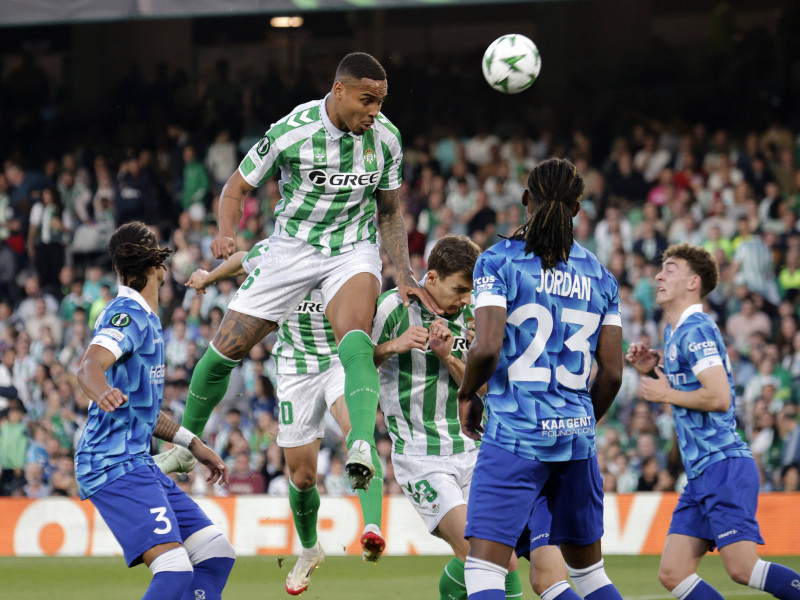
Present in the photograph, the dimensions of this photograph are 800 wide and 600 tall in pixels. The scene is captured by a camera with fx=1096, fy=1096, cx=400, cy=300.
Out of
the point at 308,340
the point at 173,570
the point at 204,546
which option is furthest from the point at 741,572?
the point at 308,340

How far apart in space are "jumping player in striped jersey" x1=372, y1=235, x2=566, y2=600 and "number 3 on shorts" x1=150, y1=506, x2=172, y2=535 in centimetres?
141

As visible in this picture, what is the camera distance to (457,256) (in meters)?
5.91

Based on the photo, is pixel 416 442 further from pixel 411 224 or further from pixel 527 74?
pixel 411 224

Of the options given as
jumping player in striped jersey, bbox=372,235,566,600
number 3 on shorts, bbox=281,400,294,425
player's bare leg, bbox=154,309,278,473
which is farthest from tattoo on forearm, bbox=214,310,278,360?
number 3 on shorts, bbox=281,400,294,425

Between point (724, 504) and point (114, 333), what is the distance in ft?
10.6

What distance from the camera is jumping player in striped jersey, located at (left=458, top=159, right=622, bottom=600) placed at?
4613mm

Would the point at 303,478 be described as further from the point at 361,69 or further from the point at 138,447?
the point at 361,69

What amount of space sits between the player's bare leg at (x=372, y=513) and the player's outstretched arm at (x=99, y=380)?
4.73ft

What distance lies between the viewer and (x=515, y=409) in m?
4.66

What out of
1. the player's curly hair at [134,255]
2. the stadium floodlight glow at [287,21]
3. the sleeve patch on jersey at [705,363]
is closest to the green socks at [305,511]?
the player's curly hair at [134,255]

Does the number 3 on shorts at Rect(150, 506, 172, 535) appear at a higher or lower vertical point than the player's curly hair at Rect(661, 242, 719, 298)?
lower

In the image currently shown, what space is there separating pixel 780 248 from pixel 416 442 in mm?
9180

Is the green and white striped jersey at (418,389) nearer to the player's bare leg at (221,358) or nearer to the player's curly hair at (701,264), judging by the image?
the player's bare leg at (221,358)

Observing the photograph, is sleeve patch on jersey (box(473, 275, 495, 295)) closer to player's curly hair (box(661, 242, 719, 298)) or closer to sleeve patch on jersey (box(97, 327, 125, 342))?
sleeve patch on jersey (box(97, 327, 125, 342))
